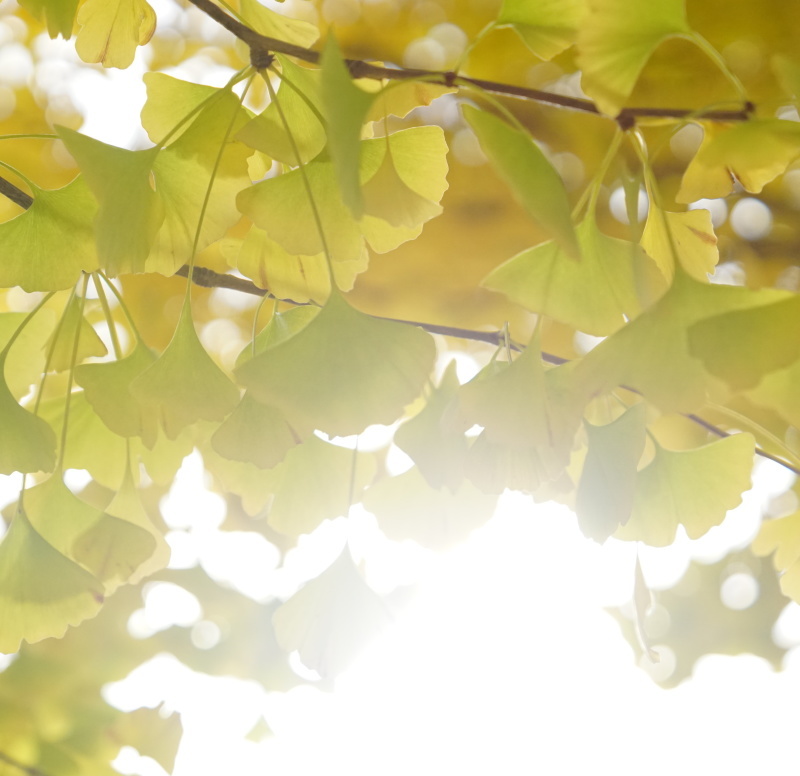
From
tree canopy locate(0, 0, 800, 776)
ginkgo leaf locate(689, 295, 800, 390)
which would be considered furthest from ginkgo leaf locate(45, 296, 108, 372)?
ginkgo leaf locate(689, 295, 800, 390)

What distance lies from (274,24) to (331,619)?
0.23 meters

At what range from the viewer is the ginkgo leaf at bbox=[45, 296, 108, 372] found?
26cm

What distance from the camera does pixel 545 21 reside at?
0.64 feet

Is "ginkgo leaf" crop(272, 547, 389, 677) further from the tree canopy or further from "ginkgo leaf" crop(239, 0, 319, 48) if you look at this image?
"ginkgo leaf" crop(239, 0, 319, 48)

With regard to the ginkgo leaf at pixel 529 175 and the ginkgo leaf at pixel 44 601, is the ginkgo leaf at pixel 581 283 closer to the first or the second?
the ginkgo leaf at pixel 529 175

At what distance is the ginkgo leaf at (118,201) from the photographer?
0.17 metres

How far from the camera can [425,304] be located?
2.73 ft

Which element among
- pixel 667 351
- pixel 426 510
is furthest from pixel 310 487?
pixel 667 351

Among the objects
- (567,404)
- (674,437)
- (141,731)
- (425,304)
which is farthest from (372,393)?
(674,437)

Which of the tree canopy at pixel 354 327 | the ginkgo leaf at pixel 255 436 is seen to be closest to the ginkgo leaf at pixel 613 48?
the tree canopy at pixel 354 327

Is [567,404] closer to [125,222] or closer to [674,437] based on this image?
[125,222]

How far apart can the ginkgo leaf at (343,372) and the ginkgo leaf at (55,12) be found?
99mm

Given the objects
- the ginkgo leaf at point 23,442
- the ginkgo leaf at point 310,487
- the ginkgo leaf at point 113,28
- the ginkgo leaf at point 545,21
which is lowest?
the ginkgo leaf at point 310,487

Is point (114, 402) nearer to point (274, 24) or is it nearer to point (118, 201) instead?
point (118, 201)
